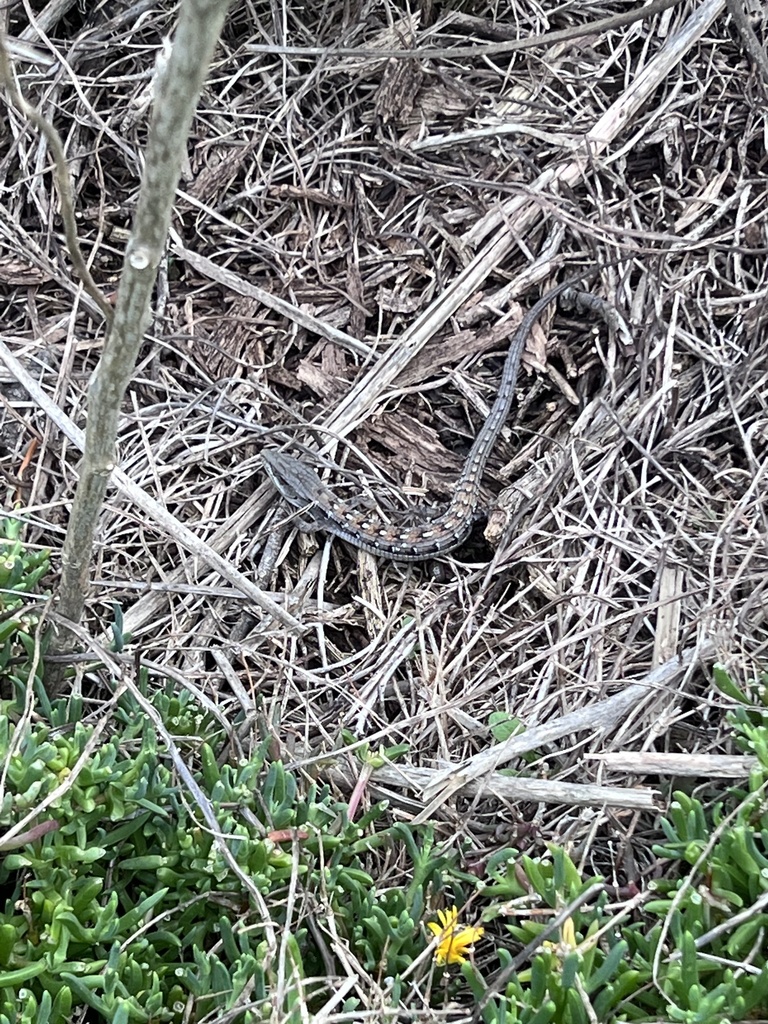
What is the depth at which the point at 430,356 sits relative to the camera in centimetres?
418

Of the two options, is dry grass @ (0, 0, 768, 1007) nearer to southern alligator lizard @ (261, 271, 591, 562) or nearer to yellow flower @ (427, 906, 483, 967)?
southern alligator lizard @ (261, 271, 591, 562)

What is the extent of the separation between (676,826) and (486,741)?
0.80 m

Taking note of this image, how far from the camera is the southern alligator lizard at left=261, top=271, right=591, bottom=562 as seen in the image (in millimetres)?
3826

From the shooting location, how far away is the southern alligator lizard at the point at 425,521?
3826 millimetres

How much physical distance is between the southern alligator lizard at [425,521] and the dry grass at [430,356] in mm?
98

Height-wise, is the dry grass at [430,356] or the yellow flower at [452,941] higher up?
the dry grass at [430,356]

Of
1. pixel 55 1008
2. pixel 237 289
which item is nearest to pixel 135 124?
pixel 237 289

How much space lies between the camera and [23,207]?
4.15 m

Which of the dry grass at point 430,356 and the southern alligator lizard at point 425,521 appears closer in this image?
the dry grass at point 430,356

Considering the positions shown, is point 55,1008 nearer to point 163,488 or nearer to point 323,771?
point 323,771

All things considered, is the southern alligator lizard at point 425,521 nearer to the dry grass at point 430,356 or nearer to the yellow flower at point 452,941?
the dry grass at point 430,356

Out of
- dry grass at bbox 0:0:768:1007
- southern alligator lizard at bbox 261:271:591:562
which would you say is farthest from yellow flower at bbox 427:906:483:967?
southern alligator lizard at bbox 261:271:591:562

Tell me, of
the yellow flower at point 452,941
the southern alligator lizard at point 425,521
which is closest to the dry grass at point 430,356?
the southern alligator lizard at point 425,521

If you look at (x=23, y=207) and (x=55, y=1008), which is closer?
(x=55, y=1008)
